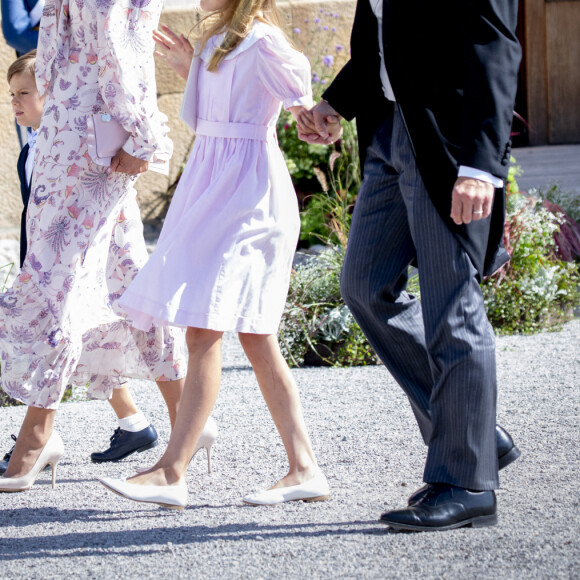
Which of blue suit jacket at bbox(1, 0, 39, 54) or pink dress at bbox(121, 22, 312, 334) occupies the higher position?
blue suit jacket at bbox(1, 0, 39, 54)

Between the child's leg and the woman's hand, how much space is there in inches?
25.1

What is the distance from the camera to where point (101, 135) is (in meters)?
3.00

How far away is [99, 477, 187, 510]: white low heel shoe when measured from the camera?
2627 mm

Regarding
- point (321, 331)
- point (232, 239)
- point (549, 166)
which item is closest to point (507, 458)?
point (232, 239)

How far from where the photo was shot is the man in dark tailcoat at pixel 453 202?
2.37 metres

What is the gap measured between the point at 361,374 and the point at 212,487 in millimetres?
1655

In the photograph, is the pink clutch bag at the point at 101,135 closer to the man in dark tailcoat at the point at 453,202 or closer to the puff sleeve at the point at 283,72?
the puff sleeve at the point at 283,72

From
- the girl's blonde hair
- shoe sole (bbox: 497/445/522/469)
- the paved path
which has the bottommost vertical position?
the paved path

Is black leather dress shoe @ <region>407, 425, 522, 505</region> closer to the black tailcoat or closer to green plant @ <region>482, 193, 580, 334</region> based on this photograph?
the black tailcoat

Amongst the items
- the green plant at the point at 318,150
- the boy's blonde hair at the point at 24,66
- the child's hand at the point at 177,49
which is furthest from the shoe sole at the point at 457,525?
the green plant at the point at 318,150

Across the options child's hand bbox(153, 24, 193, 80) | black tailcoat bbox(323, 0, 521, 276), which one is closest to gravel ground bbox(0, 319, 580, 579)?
black tailcoat bbox(323, 0, 521, 276)

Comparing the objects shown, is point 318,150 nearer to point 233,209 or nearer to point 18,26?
point 18,26

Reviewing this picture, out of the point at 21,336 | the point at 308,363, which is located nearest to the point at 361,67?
the point at 21,336

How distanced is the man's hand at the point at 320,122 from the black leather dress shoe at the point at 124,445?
3.99 ft
